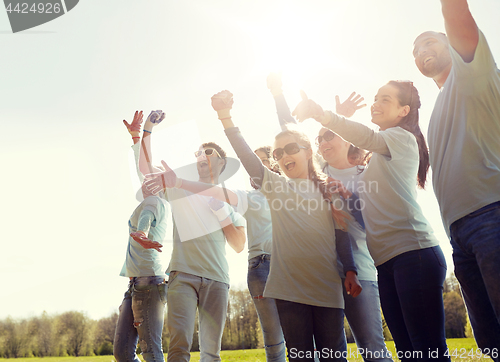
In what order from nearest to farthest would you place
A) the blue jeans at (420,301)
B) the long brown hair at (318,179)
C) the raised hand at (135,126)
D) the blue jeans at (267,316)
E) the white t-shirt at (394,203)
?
the blue jeans at (420,301) < the white t-shirt at (394,203) < the long brown hair at (318,179) < the blue jeans at (267,316) < the raised hand at (135,126)

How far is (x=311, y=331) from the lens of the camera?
9.17 ft

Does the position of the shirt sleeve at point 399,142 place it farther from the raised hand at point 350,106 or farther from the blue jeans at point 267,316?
the blue jeans at point 267,316

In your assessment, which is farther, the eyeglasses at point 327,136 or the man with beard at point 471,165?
the eyeglasses at point 327,136

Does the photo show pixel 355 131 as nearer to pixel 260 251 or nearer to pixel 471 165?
pixel 471 165

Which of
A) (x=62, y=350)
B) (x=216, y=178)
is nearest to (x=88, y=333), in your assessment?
(x=62, y=350)

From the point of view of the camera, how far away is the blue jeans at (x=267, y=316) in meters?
4.29

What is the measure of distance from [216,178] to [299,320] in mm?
2309

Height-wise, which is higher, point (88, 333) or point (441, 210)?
point (441, 210)

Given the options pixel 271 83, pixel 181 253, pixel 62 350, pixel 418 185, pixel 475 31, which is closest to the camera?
pixel 475 31

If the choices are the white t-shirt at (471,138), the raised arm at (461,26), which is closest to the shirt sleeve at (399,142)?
the white t-shirt at (471,138)

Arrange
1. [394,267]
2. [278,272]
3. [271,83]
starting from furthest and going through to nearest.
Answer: [271,83], [278,272], [394,267]

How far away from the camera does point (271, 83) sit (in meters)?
4.54

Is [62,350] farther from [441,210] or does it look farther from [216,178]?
[441,210]

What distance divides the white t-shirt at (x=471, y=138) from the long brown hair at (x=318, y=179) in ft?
2.98
